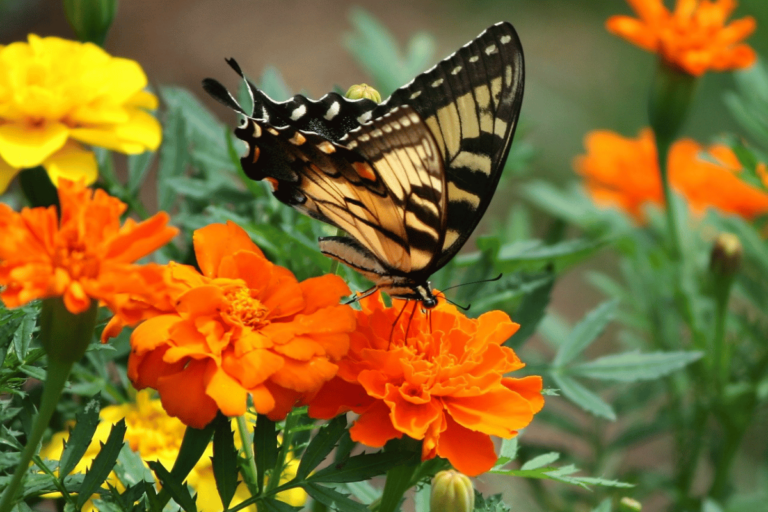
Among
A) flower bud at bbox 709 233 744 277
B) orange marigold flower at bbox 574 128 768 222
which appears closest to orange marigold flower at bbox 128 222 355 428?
flower bud at bbox 709 233 744 277

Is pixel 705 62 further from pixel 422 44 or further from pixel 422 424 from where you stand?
pixel 422 424

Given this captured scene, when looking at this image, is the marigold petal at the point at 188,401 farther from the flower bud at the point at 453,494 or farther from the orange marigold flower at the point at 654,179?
the orange marigold flower at the point at 654,179

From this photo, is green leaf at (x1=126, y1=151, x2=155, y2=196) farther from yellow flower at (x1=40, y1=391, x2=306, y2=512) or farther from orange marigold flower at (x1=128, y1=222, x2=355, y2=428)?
orange marigold flower at (x1=128, y1=222, x2=355, y2=428)

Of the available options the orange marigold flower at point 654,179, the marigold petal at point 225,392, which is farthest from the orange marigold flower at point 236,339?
the orange marigold flower at point 654,179

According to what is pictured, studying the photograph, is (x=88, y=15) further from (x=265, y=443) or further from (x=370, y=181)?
(x=265, y=443)

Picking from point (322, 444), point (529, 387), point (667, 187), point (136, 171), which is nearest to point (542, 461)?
point (529, 387)

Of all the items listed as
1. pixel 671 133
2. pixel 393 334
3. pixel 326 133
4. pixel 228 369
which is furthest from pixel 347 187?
pixel 671 133
